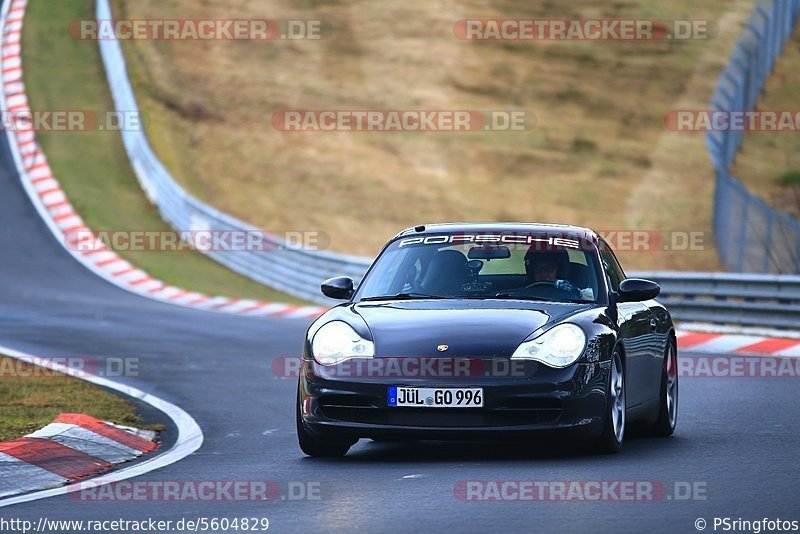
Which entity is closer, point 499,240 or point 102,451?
point 102,451

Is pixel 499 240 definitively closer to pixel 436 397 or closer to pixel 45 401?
pixel 436 397

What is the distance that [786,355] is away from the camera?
17.2m

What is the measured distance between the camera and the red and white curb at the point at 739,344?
1734cm

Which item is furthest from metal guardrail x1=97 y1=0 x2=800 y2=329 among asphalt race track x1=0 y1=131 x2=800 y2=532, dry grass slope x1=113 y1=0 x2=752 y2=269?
asphalt race track x1=0 y1=131 x2=800 y2=532

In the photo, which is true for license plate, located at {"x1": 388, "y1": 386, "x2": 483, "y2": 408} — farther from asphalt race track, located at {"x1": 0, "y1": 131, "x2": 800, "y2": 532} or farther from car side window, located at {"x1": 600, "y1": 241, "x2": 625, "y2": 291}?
car side window, located at {"x1": 600, "y1": 241, "x2": 625, "y2": 291}

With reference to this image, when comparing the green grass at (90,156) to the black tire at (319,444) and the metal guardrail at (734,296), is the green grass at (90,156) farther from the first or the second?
the black tire at (319,444)

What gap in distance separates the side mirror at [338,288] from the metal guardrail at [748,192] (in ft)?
33.9

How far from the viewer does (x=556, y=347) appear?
29.9 feet

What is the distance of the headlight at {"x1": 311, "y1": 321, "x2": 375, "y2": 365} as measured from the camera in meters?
9.24

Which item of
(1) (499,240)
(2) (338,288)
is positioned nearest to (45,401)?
(2) (338,288)

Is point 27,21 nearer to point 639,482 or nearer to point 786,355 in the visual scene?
point 786,355

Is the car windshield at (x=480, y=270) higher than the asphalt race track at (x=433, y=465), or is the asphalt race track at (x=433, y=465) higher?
the car windshield at (x=480, y=270)

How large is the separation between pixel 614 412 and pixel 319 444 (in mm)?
1730

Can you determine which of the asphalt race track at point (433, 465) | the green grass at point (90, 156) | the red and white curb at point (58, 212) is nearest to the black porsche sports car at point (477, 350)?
the asphalt race track at point (433, 465)
